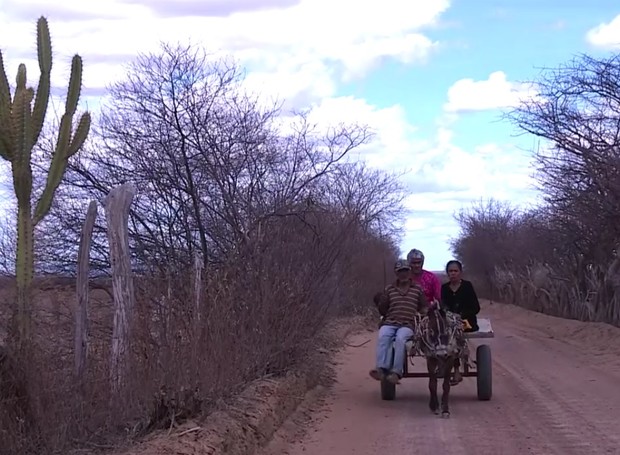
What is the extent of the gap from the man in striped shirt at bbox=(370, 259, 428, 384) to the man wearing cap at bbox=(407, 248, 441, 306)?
1.01ft

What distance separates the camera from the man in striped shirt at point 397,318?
13.2 metres

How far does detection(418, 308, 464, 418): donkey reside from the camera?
41.2 ft

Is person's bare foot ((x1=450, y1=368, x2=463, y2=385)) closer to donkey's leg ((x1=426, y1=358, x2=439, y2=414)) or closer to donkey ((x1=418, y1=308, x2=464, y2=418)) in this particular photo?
donkey ((x1=418, y1=308, x2=464, y2=418))

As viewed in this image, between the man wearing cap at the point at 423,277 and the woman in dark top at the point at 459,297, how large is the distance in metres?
0.18

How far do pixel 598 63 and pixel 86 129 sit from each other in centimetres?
1546

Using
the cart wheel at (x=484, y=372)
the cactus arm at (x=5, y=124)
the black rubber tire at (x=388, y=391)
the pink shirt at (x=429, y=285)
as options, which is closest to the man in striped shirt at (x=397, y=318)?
the pink shirt at (x=429, y=285)

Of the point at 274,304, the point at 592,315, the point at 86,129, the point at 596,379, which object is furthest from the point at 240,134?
the point at 592,315

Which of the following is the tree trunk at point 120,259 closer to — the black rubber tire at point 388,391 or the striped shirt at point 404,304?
the striped shirt at point 404,304

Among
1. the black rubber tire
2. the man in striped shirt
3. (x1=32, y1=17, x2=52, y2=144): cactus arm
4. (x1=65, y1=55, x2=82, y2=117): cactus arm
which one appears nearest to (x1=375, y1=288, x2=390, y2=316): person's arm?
the man in striped shirt

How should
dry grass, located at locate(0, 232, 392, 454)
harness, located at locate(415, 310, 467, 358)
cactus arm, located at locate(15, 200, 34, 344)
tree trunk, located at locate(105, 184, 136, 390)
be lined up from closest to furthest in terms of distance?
dry grass, located at locate(0, 232, 392, 454) → cactus arm, located at locate(15, 200, 34, 344) → tree trunk, located at locate(105, 184, 136, 390) → harness, located at locate(415, 310, 467, 358)

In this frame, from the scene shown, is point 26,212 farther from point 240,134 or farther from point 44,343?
point 240,134

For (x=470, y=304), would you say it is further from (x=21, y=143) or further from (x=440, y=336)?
(x=21, y=143)

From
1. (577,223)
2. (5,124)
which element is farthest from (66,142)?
(577,223)

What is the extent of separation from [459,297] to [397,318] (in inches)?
41.0
